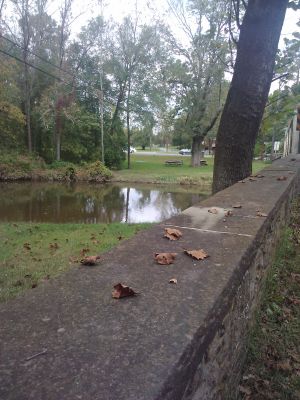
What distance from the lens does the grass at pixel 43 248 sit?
5.76 metres

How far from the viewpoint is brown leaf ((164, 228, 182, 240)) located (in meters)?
2.45

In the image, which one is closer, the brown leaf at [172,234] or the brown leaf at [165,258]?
the brown leaf at [165,258]

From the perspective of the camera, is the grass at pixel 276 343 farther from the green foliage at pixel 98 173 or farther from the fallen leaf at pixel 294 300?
the green foliage at pixel 98 173

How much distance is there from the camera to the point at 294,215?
664cm

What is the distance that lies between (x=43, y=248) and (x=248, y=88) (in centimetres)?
508

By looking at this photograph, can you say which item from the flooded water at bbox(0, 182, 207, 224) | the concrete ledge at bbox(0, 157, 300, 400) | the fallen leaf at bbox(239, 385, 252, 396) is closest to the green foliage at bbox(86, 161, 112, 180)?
the flooded water at bbox(0, 182, 207, 224)

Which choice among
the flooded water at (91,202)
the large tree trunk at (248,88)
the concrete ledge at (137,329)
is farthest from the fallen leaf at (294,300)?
the flooded water at (91,202)

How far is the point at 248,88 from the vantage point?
5504 mm

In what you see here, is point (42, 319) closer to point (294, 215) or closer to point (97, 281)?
point (97, 281)

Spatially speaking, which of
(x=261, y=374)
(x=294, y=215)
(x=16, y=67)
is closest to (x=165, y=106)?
(x=16, y=67)

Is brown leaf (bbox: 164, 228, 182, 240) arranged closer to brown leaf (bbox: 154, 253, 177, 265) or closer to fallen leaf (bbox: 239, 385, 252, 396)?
brown leaf (bbox: 154, 253, 177, 265)

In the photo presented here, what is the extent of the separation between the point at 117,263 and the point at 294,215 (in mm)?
5398

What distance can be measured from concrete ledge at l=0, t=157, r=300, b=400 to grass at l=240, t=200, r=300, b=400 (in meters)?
0.25

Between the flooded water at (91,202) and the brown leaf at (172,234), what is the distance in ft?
33.5
